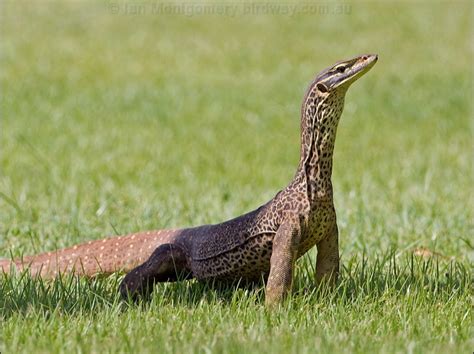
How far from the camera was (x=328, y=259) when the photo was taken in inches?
210

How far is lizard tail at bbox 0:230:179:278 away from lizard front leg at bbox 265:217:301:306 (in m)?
1.05

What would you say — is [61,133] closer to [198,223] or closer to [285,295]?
[198,223]

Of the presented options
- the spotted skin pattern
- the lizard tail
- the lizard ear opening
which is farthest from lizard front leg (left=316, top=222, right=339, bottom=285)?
the lizard tail

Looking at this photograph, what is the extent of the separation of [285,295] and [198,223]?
2824 mm

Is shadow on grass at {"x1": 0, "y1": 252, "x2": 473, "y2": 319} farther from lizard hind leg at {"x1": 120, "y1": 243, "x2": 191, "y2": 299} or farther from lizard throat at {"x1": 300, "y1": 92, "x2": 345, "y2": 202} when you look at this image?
lizard throat at {"x1": 300, "y1": 92, "x2": 345, "y2": 202}

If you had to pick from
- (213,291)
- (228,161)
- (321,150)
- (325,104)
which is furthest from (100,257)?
(228,161)

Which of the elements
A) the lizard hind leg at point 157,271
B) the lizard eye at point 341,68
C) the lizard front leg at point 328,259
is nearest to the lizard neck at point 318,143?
the lizard eye at point 341,68

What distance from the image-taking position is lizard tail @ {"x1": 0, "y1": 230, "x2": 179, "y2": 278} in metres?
6.01

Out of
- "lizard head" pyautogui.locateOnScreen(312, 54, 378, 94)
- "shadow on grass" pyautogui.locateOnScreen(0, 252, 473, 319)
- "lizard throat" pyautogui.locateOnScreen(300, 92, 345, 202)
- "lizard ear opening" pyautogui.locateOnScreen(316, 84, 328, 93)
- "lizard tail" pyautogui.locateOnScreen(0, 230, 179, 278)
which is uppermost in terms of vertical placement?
"lizard head" pyautogui.locateOnScreen(312, 54, 378, 94)

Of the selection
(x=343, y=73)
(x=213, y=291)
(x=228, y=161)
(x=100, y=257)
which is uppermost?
(x=343, y=73)

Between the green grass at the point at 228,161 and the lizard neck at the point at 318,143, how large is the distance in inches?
22.4

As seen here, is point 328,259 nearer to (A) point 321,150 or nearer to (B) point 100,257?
(A) point 321,150

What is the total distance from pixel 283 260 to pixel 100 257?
154 cm

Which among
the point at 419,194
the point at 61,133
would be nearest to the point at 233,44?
the point at 61,133
